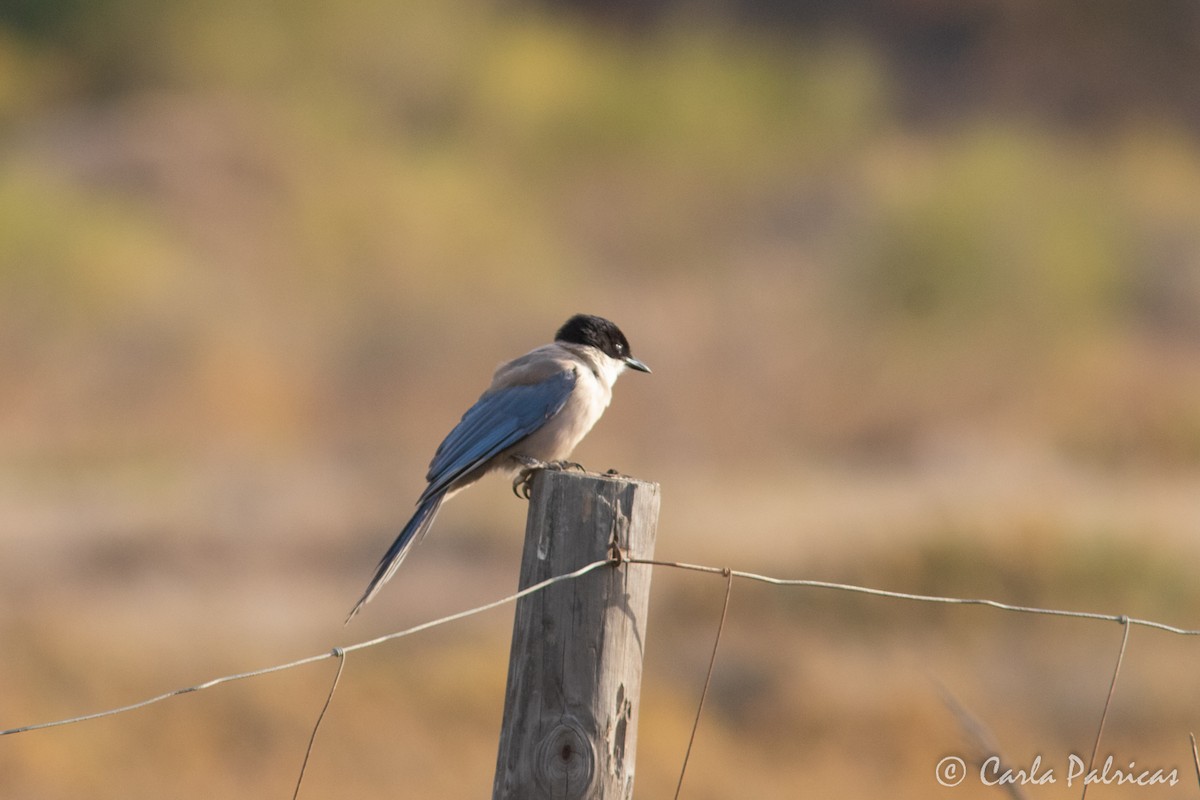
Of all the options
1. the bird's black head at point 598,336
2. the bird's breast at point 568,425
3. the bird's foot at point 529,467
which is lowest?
the bird's foot at point 529,467

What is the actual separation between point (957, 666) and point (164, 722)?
6.23m

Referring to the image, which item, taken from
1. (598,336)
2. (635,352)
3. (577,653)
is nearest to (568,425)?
(598,336)

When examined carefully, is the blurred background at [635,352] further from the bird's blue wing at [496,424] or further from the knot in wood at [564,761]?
the bird's blue wing at [496,424]

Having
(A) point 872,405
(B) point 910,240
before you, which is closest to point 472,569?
(A) point 872,405

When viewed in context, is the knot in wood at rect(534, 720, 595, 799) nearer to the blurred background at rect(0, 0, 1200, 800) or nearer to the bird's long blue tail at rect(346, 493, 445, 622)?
the blurred background at rect(0, 0, 1200, 800)

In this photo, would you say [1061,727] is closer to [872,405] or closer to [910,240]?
[872,405]

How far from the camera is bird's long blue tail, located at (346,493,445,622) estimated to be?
17.3ft

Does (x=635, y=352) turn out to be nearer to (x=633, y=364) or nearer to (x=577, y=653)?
(x=633, y=364)

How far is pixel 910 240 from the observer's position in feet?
114

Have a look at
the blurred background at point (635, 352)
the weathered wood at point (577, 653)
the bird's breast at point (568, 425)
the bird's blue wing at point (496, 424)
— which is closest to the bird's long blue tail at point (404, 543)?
the bird's blue wing at point (496, 424)

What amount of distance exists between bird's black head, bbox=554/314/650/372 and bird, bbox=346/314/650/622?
0.15 metres

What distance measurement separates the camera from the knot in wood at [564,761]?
3.87 metres

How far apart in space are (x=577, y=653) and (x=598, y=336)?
10.8 feet

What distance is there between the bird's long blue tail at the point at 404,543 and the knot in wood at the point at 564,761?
1236 mm
